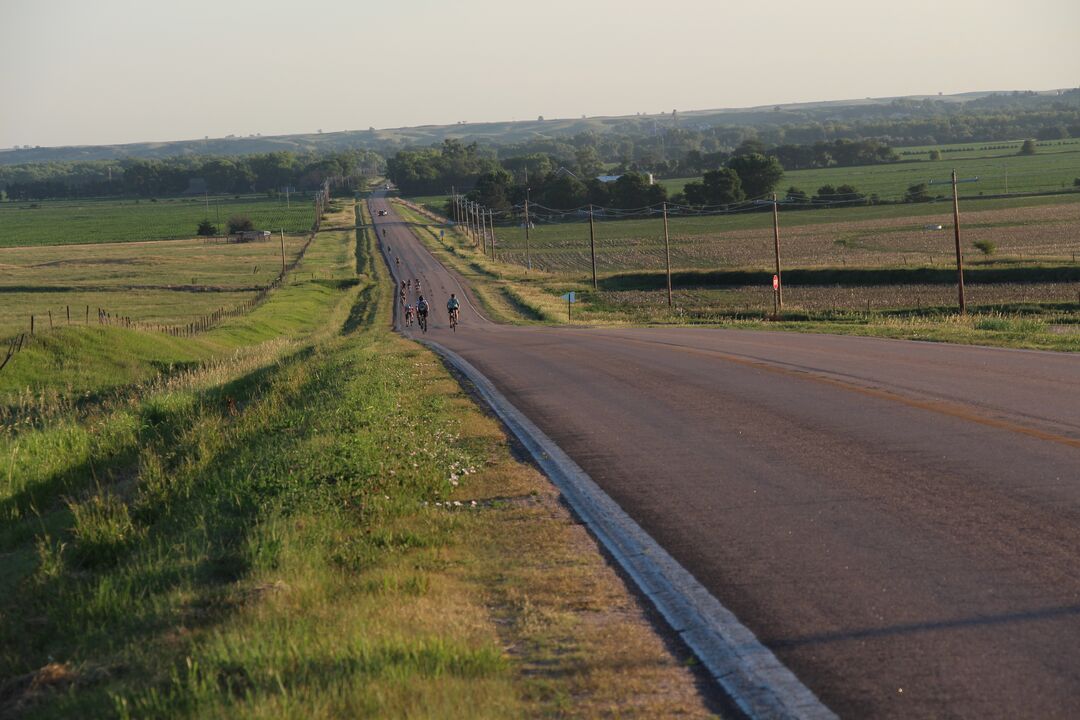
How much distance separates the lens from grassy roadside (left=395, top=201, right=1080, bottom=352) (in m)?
27.3

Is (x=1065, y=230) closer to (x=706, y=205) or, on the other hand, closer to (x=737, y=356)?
(x=706, y=205)

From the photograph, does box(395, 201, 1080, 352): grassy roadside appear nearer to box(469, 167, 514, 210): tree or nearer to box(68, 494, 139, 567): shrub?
box(68, 494, 139, 567): shrub

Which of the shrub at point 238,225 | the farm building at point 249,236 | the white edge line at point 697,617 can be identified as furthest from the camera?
the shrub at point 238,225

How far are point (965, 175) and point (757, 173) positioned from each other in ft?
115

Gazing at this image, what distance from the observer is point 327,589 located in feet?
22.8

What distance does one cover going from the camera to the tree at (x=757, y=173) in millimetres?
137625

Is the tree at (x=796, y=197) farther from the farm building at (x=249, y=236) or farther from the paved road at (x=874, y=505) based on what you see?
the paved road at (x=874, y=505)

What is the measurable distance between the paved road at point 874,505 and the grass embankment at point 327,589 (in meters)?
0.84

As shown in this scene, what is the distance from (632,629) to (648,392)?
33.2ft

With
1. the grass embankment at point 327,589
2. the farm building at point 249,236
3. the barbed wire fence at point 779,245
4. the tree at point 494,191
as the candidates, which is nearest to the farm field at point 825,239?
the barbed wire fence at point 779,245

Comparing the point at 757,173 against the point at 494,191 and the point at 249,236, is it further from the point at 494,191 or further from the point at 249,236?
the point at 249,236

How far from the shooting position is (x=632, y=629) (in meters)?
6.25

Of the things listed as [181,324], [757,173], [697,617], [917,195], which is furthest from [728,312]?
[757,173]

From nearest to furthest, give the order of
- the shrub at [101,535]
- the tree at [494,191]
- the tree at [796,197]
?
the shrub at [101,535] → the tree at [796,197] → the tree at [494,191]
